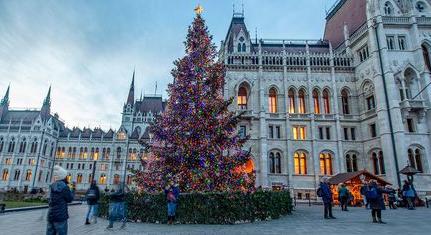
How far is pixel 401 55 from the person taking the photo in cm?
3109

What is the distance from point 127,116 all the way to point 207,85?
69.1 m

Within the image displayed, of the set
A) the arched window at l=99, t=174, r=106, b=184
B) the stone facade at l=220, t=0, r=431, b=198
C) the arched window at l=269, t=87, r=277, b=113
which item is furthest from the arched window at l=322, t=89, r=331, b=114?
the arched window at l=99, t=174, r=106, b=184

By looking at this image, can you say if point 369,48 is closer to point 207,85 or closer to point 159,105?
point 207,85

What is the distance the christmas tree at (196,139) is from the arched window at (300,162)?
18.5 m

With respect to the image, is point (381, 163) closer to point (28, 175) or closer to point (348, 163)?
point (348, 163)

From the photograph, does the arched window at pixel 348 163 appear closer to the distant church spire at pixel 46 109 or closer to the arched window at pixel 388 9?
the arched window at pixel 388 9

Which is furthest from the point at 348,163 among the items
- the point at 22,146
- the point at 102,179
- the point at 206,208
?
the point at 22,146

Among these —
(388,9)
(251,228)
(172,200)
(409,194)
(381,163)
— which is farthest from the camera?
(388,9)

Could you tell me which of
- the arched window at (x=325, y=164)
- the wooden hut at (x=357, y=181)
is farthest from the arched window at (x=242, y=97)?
the wooden hut at (x=357, y=181)

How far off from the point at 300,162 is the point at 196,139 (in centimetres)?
2151

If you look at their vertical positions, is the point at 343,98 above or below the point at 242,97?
above

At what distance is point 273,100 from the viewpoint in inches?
1352

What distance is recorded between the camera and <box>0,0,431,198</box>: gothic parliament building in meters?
29.2

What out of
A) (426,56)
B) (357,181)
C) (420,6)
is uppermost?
(420,6)
